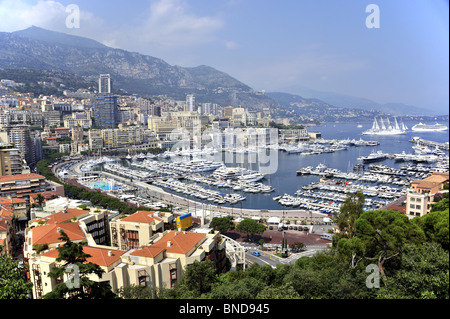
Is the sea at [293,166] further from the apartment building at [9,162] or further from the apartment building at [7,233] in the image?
the apartment building at [7,233]

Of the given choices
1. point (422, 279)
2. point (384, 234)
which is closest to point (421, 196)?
point (384, 234)

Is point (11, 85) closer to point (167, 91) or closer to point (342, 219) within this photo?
point (167, 91)

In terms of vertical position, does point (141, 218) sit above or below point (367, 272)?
below

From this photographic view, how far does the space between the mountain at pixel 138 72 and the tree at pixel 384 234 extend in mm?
37817

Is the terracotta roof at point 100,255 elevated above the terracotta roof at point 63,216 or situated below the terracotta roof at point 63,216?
above

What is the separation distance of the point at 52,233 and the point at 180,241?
6.98 ft

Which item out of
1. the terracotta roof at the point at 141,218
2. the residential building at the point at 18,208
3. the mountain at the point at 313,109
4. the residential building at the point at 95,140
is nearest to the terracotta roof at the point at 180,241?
the terracotta roof at the point at 141,218

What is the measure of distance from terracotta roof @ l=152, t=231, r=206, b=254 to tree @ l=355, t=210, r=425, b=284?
2.43 m

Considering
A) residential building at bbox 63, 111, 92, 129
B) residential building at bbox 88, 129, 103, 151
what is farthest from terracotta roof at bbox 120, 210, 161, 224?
residential building at bbox 63, 111, 92, 129

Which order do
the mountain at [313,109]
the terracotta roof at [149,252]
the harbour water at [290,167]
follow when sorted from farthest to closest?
1. the mountain at [313,109]
2. the harbour water at [290,167]
3. the terracotta roof at [149,252]

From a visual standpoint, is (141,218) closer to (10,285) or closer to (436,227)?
(10,285)

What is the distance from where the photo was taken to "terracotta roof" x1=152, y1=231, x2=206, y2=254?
5020 millimetres

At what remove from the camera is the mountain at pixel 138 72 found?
40.5 meters

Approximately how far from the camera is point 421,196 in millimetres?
8297
